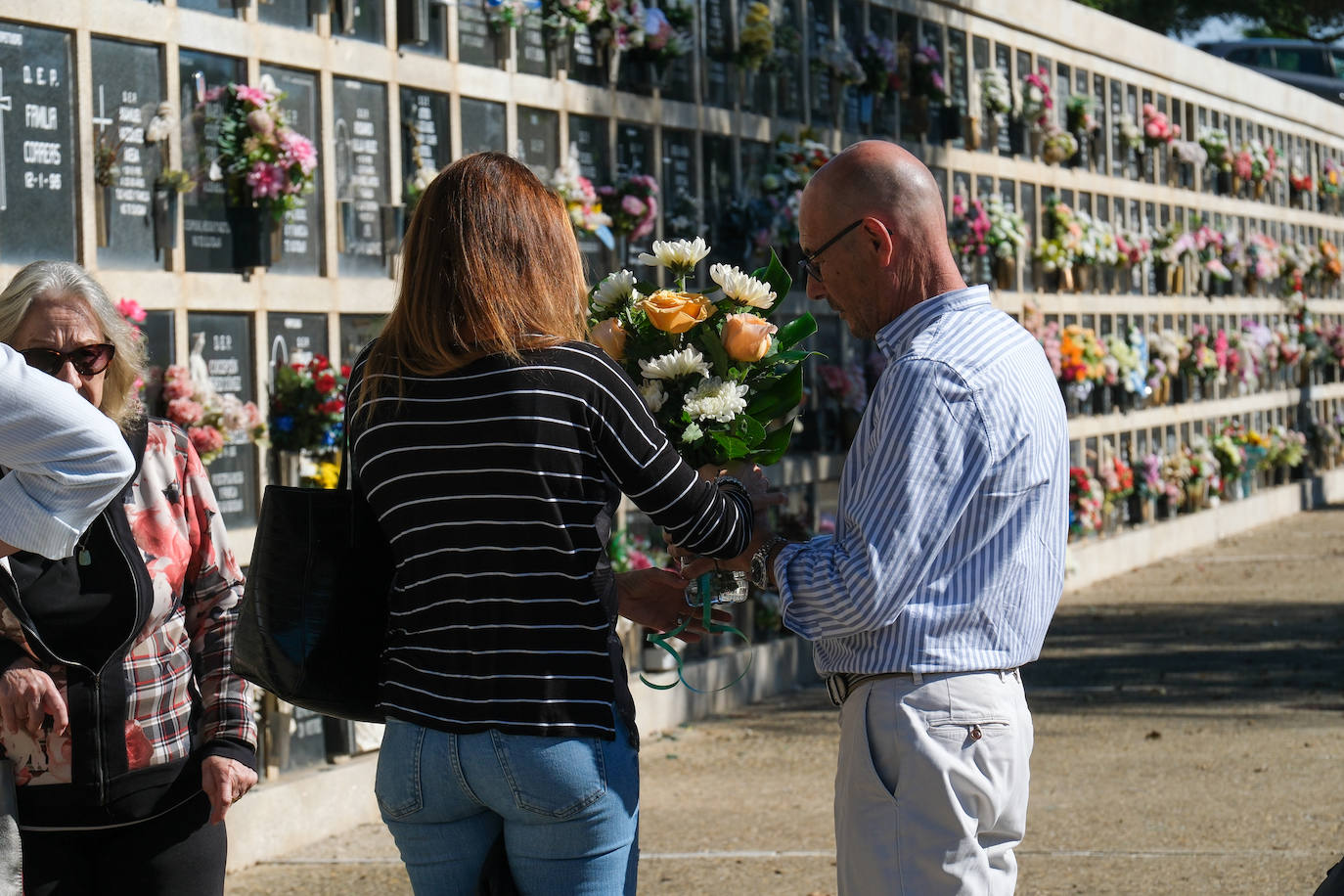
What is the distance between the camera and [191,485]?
7.88ft

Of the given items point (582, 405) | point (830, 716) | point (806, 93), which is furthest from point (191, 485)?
point (806, 93)

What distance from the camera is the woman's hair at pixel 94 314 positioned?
7.61 feet

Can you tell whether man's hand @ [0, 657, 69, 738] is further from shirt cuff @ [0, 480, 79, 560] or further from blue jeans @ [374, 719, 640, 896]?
shirt cuff @ [0, 480, 79, 560]

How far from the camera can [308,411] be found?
16.3ft

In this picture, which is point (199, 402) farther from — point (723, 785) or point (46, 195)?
point (723, 785)

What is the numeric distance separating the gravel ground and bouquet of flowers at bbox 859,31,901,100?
9.78ft

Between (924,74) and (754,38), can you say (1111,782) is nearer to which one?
(754,38)

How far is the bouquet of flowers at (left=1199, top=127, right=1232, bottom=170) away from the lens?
14.0 metres

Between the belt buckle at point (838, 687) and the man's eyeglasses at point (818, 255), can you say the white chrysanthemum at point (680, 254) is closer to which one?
the man's eyeglasses at point (818, 255)

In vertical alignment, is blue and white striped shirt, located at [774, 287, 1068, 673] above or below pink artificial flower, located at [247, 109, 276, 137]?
below

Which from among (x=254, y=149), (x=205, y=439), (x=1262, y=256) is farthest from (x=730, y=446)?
(x=1262, y=256)

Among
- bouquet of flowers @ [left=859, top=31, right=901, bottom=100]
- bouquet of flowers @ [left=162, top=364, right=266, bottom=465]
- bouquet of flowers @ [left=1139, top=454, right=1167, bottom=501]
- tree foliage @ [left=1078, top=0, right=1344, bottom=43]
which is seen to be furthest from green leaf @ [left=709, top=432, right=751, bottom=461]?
tree foliage @ [left=1078, top=0, right=1344, bottom=43]

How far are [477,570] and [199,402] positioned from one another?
9.55 feet

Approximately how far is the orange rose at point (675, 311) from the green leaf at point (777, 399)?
164 mm
